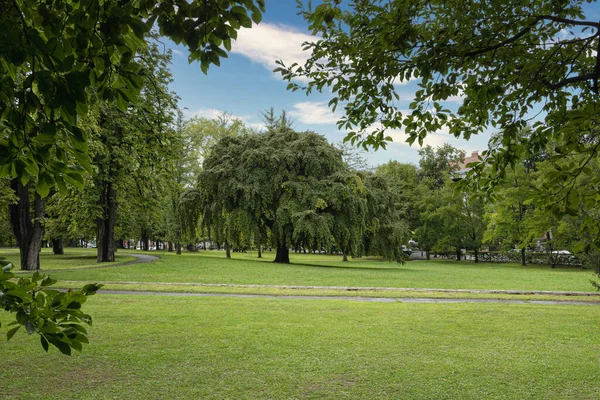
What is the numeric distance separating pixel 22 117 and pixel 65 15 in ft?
2.33

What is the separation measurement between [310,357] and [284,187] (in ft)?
59.8

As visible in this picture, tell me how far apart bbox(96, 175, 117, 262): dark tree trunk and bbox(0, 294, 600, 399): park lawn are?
44.5 feet

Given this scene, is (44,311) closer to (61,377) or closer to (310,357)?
(61,377)

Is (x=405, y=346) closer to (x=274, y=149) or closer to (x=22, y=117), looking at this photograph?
(x=22, y=117)

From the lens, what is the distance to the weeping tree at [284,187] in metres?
23.1

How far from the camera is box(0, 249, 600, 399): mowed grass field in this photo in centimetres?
463

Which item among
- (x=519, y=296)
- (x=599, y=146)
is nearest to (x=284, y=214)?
(x=519, y=296)

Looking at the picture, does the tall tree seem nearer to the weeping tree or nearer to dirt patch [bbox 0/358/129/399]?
dirt patch [bbox 0/358/129/399]

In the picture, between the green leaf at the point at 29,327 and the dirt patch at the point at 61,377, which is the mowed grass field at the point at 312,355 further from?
the green leaf at the point at 29,327

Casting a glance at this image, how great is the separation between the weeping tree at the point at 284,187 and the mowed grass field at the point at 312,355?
12.9 m

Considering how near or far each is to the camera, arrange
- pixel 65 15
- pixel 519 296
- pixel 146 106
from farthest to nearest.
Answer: pixel 146 106
pixel 519 296
pixel 65 15

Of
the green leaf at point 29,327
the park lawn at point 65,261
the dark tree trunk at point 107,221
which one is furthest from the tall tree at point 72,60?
the dark tree trunk at point 107,221

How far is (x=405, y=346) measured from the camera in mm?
6504

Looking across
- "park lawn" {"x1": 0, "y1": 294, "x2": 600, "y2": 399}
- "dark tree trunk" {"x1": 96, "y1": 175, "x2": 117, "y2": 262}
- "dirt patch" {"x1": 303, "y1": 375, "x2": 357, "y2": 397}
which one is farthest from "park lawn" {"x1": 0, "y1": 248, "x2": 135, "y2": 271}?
"dirt patch" {"x1": 303, "y1": 375, "x2": 357, "y2": 397}
